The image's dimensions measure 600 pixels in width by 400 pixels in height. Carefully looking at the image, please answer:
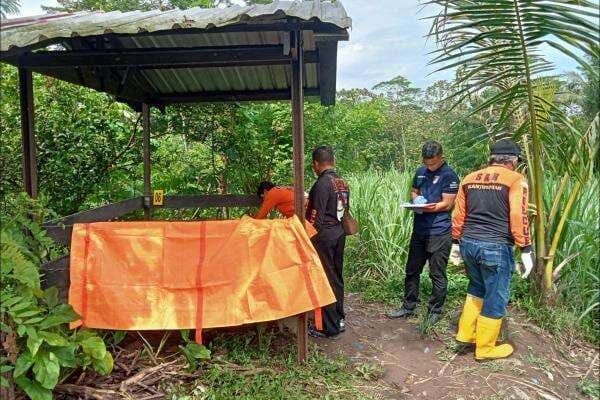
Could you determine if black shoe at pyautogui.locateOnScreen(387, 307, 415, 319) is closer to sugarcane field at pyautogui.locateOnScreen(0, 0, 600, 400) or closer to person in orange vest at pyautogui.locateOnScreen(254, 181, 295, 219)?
sugarcane field at pyautogui.locateOnScreen(0, 0, 600, 400)

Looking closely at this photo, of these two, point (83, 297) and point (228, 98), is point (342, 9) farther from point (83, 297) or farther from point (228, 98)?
point (228, 98)

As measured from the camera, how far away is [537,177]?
438 cm

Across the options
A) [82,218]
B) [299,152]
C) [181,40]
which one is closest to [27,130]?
[82,218]

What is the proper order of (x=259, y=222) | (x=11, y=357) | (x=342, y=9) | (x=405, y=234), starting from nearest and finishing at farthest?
1. (x=11, y=357)
2. (x=342, y=9)
3. (x=259, y=222)
4. (x=405, y=234)

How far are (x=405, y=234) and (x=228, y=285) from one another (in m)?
3.02

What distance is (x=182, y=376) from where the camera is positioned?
11.5 ft

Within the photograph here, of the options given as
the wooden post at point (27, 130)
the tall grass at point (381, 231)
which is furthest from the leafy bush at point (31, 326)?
the tall grass at point (381, 231)

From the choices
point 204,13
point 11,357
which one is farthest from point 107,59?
point 11,357

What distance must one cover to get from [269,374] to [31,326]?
1627mm

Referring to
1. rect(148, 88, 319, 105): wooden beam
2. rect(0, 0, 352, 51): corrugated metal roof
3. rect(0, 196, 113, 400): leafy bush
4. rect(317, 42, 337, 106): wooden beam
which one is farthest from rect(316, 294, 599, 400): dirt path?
rect(148, 88, 319, 105): wooden beam

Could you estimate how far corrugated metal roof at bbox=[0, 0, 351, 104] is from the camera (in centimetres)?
301

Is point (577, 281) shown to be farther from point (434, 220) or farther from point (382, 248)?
point (382, 248)

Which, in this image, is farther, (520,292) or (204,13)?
(520,292)

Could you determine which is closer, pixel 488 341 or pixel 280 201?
pixel 488 341
